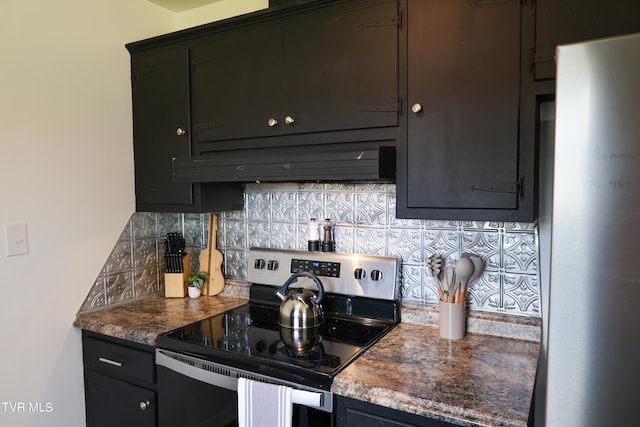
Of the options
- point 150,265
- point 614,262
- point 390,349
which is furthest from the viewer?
point 150,265

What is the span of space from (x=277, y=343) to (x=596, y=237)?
1085 millimetres

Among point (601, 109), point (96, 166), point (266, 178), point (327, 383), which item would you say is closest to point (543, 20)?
point (601, 109)

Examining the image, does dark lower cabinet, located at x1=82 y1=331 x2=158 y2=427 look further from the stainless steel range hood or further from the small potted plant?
the stainless steel range hood

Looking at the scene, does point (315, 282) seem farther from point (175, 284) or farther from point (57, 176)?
point (57, 176)

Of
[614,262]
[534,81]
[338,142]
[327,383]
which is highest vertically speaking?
[534,81]

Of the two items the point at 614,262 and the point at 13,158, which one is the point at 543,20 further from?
the point at 13,158

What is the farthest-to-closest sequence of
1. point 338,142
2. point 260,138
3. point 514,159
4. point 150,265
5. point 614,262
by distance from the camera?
1. point 150,265
2. point 260,138
3. point 338,142
4. point 514,159
5. point 614,262

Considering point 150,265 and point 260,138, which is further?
point 150,265

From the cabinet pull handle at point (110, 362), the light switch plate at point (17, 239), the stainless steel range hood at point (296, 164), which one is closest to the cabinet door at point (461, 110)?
the stainless steel range hood at point (296, 164)

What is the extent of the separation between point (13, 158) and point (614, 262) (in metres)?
1.90

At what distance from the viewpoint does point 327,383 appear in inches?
51.6

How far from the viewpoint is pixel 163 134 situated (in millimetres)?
2053

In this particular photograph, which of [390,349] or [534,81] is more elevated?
[534,81]

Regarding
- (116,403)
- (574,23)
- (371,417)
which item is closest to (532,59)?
(574,23)
